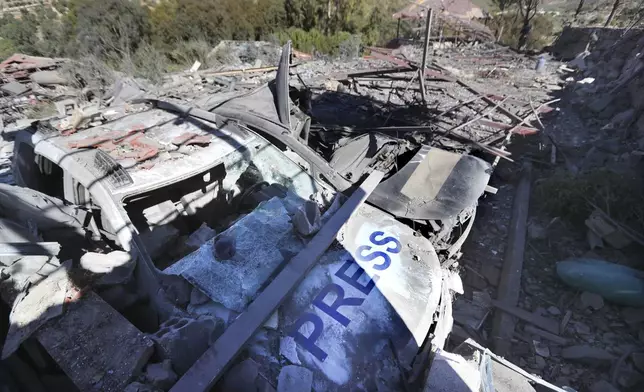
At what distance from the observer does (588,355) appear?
299cm

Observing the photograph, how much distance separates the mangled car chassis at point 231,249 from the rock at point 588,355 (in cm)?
149

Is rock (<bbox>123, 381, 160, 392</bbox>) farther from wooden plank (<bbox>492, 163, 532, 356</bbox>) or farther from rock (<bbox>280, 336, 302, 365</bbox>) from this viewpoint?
wooden plank (<bbox>492, 163, 532, 356</bbox>)

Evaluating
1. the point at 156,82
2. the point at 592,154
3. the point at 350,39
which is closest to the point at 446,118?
the point at 592,154

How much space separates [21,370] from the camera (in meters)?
1.77

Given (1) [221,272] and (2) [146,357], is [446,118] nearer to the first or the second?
(1) [221,272]

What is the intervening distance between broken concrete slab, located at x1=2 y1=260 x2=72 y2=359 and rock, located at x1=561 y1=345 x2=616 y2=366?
3946 millimetres

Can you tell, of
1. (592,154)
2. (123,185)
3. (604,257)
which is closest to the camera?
(123,185)

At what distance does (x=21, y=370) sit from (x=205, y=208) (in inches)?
60.3

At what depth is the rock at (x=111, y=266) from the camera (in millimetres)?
1847

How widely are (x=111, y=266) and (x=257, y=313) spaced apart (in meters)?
0.88

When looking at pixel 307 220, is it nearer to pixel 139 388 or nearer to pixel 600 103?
pixel 139 388

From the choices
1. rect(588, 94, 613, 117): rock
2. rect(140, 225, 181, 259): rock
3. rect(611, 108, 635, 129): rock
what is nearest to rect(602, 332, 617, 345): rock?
rect(140, 225, 181, 259): rock

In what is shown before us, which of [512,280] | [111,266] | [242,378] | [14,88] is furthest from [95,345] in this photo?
[14,88]

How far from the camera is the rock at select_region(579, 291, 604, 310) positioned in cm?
337
